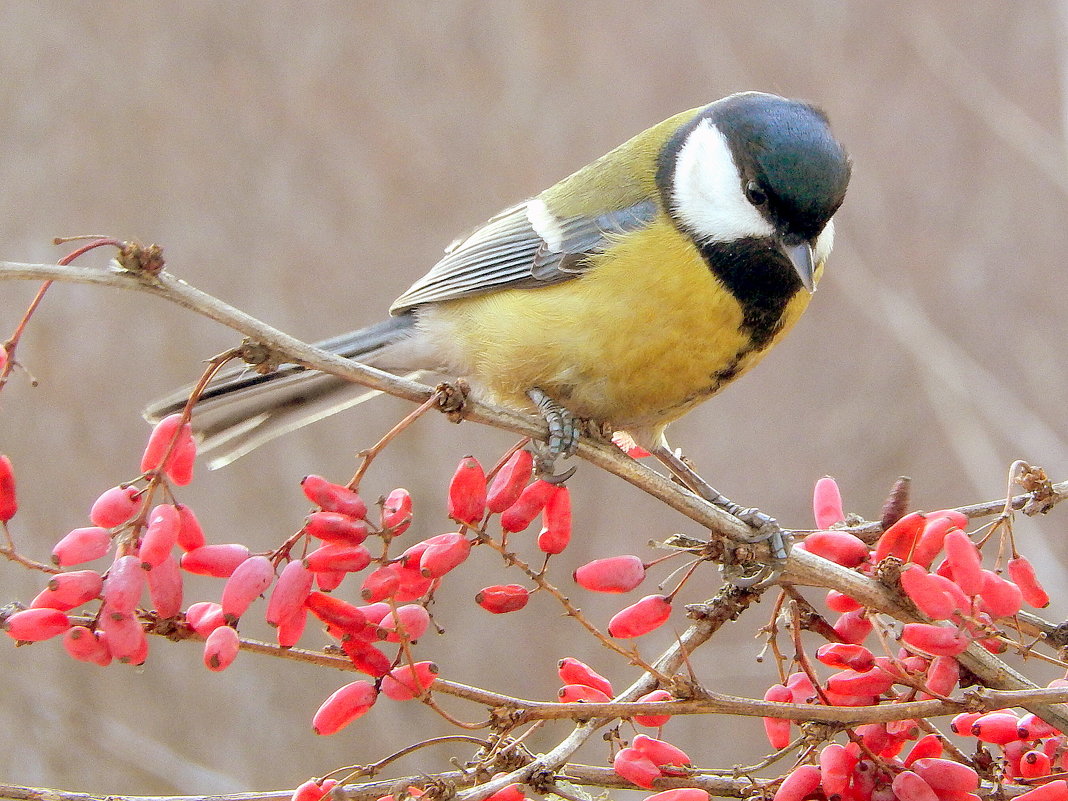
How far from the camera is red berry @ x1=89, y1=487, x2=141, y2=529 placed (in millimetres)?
1146

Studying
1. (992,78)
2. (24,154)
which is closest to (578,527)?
(24,154)

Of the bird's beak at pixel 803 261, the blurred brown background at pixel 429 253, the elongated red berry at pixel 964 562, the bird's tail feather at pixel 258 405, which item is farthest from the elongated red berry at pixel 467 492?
the blurred brown background at pixel 429 253

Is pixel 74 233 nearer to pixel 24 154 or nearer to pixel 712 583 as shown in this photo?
pixel 24 154

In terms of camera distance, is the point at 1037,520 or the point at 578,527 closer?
the point at 578,527

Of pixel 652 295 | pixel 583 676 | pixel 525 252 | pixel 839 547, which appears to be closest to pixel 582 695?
pixel 583 676

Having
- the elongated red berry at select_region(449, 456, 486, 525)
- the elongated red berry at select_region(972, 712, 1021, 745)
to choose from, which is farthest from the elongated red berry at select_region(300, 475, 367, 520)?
the elongated red berry at select_region(972, 712, 1021, 745)

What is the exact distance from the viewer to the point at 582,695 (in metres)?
1.23

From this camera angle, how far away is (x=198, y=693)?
3822 millimetres

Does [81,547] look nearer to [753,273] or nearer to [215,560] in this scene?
[215,560]

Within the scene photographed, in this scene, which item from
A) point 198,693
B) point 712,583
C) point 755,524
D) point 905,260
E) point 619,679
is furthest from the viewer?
point 905,260

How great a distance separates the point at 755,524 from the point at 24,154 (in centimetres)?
334

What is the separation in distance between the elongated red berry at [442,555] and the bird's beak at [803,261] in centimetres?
84

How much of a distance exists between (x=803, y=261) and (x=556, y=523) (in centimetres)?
68

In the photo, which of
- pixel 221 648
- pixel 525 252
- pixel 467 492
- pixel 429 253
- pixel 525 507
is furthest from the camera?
pixel 429 253
